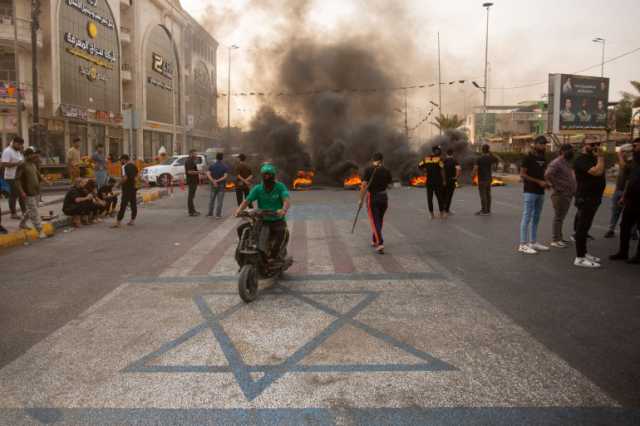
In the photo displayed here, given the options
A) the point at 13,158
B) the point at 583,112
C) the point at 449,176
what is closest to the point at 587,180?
the point at 449,176

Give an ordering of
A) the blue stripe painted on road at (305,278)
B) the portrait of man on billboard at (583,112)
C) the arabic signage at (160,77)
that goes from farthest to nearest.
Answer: the arabic signage at (160,77), the portrait of man on billboard at (583,112), the blue stripe painted on road at (305,278)

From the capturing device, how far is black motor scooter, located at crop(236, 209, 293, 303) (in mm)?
5320

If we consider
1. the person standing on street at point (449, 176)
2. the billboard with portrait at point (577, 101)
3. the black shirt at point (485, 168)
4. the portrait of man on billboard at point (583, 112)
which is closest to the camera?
the person standing on street at point (449, 176)

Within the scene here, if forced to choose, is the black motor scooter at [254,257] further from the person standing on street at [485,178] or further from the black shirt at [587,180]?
the person standing on street at [485,178]

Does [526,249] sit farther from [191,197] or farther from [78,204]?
[78,204]

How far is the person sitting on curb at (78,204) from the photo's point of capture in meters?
11.0

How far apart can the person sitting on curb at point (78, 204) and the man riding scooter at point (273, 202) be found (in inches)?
261

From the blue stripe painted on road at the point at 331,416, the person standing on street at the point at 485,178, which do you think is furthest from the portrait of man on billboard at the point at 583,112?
the blue stripe painted on road at the point at 331,416

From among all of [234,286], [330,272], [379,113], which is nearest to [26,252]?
[234,286]

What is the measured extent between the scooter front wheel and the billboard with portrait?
36.4 m

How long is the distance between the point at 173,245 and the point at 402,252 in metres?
3.91

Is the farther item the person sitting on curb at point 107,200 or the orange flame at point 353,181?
the orange flame at point 353,181

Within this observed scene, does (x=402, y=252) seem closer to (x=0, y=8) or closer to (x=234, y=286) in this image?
(x=234, y=286)

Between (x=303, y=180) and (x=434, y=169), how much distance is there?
12.5m
